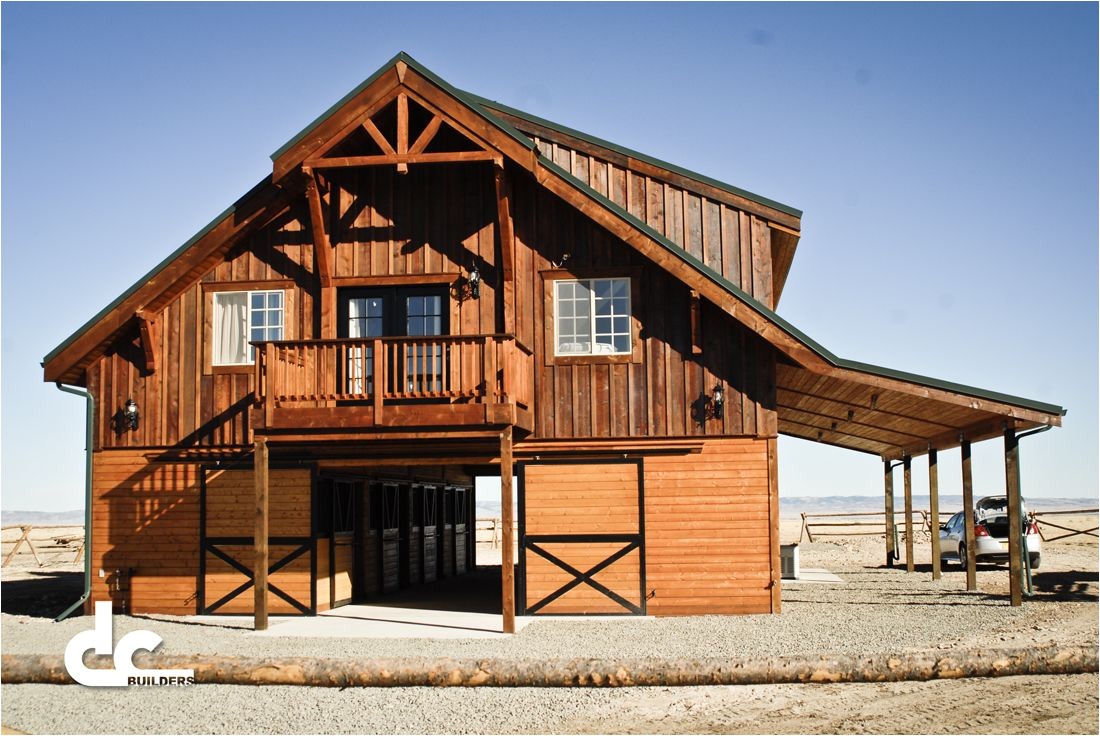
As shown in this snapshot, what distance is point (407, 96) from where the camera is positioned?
17359mm

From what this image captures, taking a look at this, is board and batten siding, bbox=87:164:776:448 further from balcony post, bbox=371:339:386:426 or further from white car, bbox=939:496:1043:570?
white car, bbox=939:496:1043:570

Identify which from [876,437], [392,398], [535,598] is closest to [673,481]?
[535,598]

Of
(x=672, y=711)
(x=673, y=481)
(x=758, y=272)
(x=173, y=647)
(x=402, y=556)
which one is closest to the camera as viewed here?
(x=672, y=711)

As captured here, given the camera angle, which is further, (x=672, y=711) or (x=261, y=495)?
(x=261, y=495)

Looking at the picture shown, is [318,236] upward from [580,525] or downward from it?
upward

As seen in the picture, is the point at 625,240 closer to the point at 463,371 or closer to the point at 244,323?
the point at 463,371

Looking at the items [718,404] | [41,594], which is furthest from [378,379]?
[41,594]

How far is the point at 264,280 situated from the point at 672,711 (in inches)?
444

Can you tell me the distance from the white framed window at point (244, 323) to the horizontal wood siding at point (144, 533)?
192 cm

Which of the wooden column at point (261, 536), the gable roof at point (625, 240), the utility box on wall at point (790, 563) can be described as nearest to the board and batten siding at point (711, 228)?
the gable roof at point (625, 240)

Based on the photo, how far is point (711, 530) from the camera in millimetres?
17188

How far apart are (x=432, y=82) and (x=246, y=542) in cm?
775

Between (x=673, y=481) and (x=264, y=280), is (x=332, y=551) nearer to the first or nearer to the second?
(x=264, y=280)

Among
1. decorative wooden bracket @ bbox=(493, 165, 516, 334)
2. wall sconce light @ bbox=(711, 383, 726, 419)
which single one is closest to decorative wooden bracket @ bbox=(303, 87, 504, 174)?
decorative wooden bracket @ bbox=(493, 165, 516, 334)
